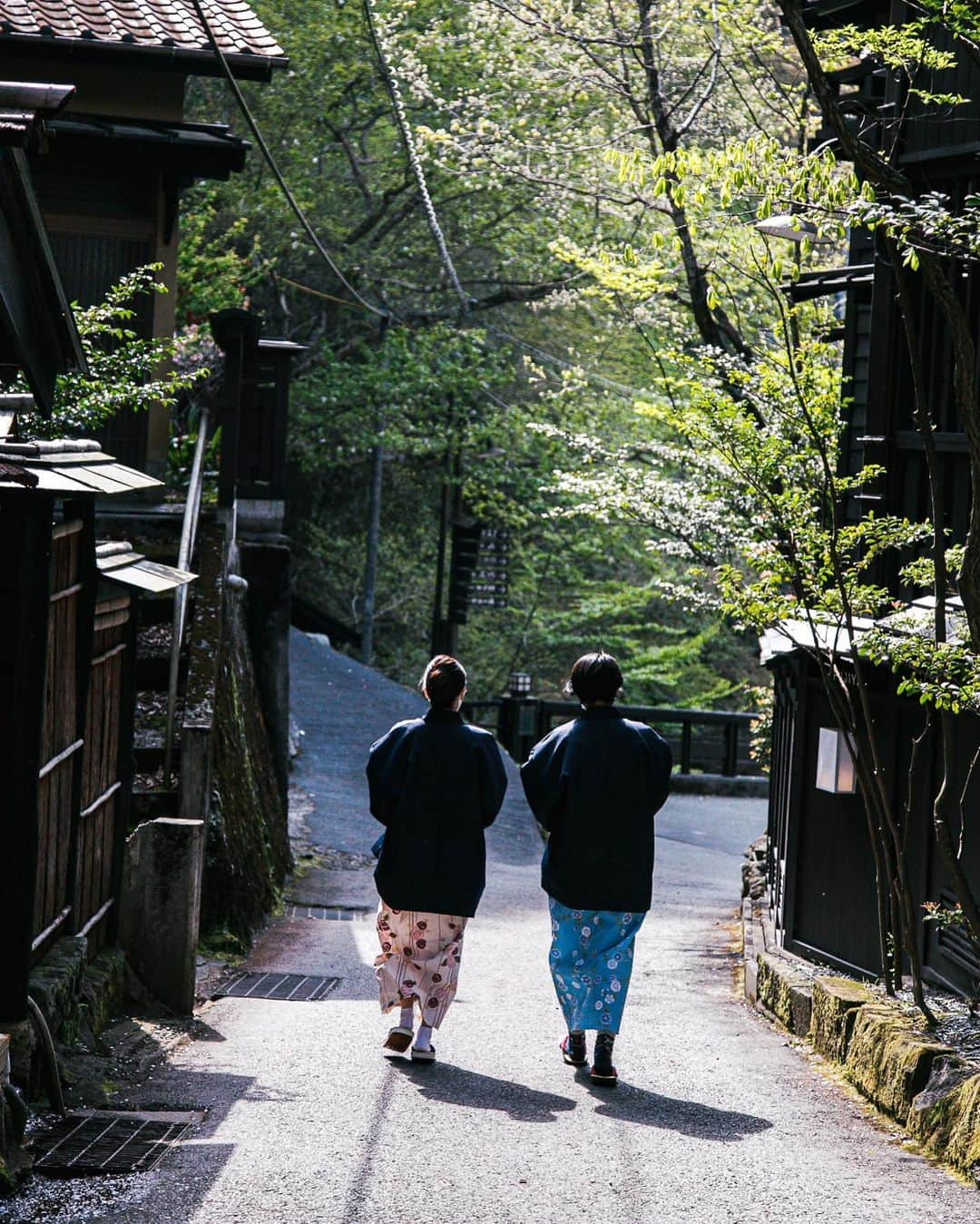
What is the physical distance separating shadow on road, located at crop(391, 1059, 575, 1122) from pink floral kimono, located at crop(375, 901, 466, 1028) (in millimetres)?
323

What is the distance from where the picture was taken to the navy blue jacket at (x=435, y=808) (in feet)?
23.9

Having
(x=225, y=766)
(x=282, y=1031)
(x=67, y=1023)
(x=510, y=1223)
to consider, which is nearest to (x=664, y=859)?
(x=225, y=766)

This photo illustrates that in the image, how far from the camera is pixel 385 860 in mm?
7371

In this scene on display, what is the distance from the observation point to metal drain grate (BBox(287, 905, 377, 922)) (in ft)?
42.1

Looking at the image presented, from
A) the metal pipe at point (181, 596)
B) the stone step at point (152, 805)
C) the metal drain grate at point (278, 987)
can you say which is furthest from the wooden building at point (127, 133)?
the metal drain grate at point (278, 987)

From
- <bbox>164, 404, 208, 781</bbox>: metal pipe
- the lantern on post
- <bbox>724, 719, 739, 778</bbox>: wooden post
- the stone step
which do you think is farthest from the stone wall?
<bbox>724, 719, 739, 778</bbox>: wooden post

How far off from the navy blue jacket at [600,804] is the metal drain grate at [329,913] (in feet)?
19.1

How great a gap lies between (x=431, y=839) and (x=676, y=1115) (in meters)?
1.77

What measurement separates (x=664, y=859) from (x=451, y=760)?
41.4ft

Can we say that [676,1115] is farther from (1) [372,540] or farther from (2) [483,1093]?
(1) [372,540]

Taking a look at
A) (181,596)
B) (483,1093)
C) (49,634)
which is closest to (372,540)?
(181,596)

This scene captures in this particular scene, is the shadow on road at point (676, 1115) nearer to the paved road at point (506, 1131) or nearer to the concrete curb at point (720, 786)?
the paved road at point (506, 1131)

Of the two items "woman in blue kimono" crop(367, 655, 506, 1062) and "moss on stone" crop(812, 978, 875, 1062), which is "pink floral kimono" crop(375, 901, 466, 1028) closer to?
"woman in blue kimono" crop(367, 655, 506, 1062)

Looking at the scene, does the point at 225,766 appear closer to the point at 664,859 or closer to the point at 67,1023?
the point at 67,1023
